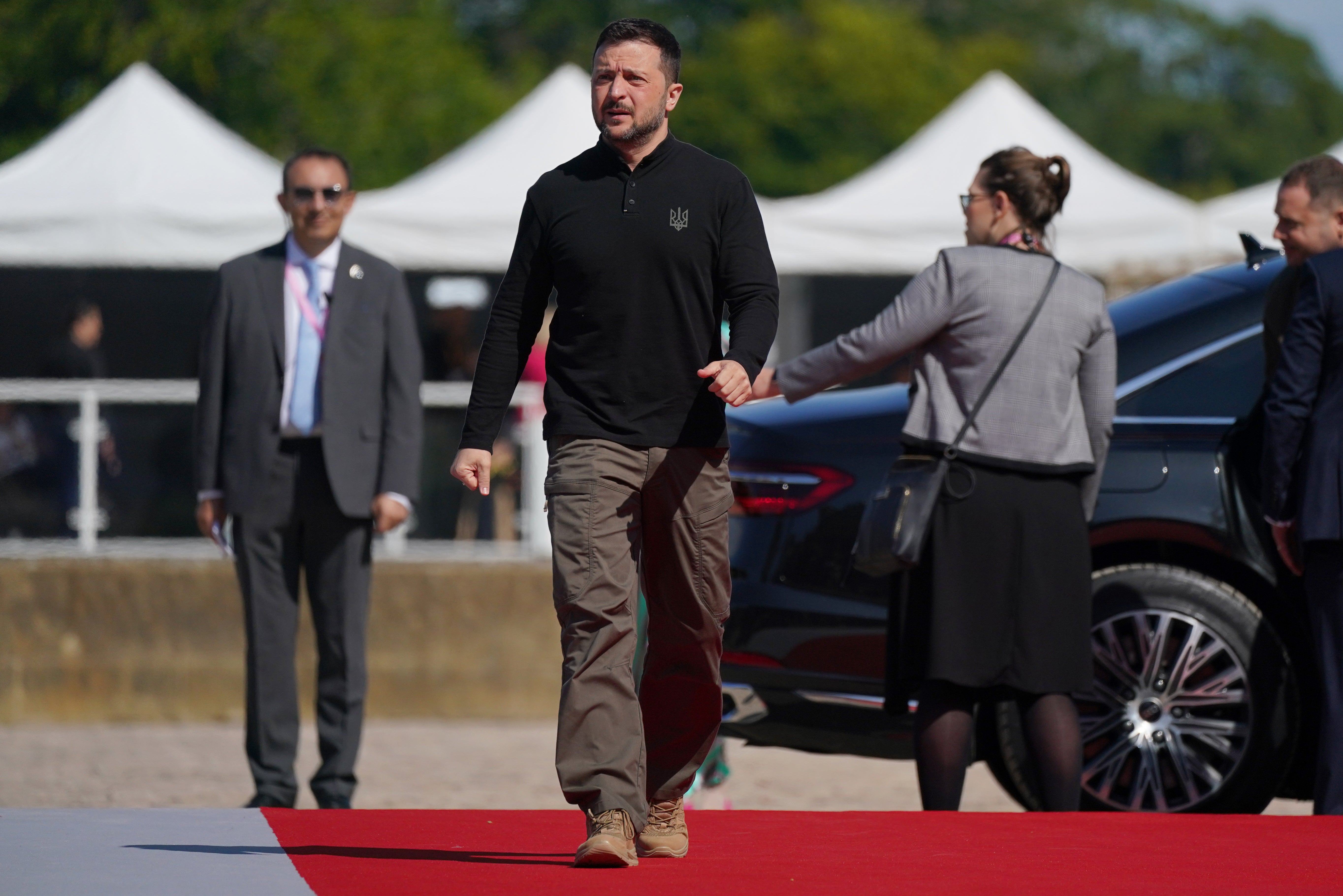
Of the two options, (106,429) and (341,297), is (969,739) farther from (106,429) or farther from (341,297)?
(106,429)

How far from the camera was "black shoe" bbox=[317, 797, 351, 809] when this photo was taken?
6.41m

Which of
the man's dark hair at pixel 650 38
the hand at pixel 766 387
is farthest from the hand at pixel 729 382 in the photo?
the hand at pixel 766 387

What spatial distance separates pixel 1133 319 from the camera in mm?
6234

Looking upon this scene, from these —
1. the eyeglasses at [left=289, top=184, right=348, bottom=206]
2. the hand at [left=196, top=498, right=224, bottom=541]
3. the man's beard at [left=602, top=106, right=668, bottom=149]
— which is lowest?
the hand at [left=196, top=498, right=224, bottom=541]

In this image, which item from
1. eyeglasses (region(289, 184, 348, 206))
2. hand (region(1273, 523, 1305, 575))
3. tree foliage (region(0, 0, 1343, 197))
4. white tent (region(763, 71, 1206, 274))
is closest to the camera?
hand (region(1273, 523, 1305, 575))

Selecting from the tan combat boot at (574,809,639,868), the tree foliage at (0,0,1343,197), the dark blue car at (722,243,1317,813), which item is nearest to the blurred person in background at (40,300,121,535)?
the dark blue car at (722,243,1317,813)

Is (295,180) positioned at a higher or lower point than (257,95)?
lower

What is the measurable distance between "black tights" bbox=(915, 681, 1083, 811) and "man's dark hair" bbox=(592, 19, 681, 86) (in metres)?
1.73

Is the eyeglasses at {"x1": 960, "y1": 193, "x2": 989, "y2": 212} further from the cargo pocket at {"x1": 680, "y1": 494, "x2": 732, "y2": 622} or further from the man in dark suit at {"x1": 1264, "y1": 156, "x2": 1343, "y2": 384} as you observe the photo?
the cargo pocket at {"x1": 680, "y1": 494, "x2": 732, "y2": 622}

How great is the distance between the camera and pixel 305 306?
663cm

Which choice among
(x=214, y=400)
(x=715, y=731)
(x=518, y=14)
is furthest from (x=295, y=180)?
(x=518, y=14)

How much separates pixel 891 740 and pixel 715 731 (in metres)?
1.40

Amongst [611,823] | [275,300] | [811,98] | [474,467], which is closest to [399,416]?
[275,300]

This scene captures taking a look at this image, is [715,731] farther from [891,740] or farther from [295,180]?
[295,180]
